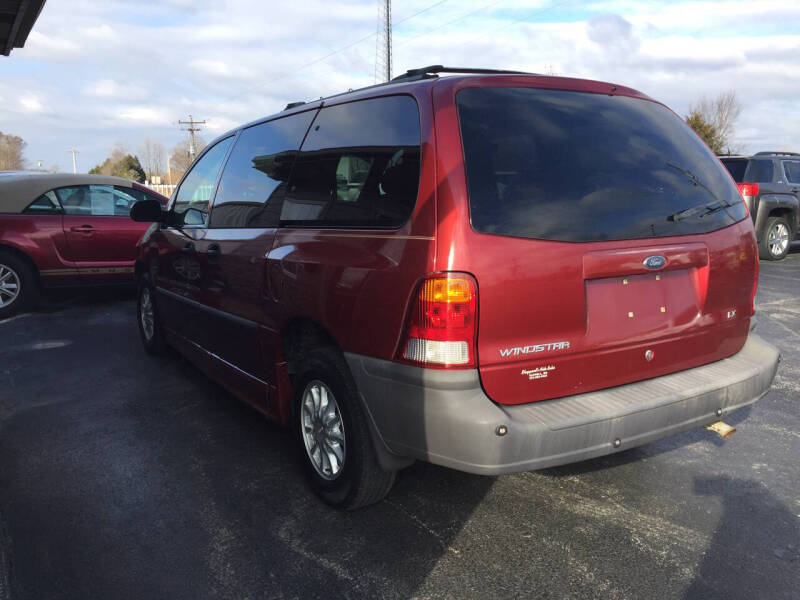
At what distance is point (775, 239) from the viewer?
12008mm

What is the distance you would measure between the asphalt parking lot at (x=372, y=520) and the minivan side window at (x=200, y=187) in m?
1.35

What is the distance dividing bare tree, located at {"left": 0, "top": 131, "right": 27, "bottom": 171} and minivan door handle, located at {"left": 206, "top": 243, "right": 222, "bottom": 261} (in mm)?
80344

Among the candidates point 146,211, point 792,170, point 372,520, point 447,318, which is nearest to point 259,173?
point 146,211

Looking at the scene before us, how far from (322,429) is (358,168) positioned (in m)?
1.20

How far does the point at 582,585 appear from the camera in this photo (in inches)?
92.8

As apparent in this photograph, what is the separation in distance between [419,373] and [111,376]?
149 inches

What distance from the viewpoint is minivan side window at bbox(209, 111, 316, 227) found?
3369 mm

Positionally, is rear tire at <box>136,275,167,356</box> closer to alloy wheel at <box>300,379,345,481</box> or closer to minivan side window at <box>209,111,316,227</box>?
minivan side window at <box>209,111,316,227</box>

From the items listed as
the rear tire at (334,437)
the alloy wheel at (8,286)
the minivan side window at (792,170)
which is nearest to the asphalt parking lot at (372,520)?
the rear tire at (334,437)

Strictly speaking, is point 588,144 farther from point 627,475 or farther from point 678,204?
point 627,475

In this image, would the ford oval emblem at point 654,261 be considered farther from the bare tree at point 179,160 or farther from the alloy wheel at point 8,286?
the bare tree at point 179,160

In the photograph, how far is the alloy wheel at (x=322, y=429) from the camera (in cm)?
288

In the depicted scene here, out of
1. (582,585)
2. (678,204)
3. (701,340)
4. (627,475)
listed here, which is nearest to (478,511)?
(582,585)

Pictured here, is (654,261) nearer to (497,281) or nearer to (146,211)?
(497,281)
